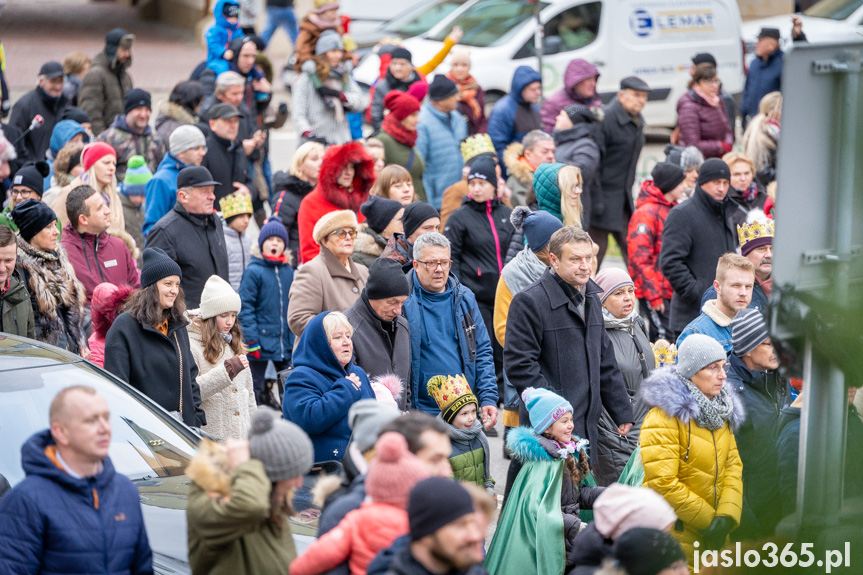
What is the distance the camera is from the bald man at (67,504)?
3.57 meters

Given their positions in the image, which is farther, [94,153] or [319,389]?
[94,153]

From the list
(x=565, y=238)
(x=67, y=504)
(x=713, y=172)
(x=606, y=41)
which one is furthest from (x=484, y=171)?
(x=606, y=41)

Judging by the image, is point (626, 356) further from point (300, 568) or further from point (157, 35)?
point (157, 35)

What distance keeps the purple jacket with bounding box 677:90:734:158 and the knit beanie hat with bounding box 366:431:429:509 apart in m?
9.13

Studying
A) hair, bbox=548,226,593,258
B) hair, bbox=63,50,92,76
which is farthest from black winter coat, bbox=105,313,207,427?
hair, bbox=63,50,92,76

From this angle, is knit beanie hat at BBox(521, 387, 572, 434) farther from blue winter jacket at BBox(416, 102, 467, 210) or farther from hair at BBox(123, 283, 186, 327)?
blue winter jacket at BBox(416, 102, 467, 210)

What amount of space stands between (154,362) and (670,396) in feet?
9.05

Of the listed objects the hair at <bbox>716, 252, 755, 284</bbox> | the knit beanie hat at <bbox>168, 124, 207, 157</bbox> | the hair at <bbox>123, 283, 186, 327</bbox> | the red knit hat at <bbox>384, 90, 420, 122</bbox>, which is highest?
the red knit hat at <bbox>384, 90, 420, 122</bbox>

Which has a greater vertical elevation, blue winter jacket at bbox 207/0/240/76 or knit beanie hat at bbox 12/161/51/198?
blue winter jacket at bbox 207/0/240/76

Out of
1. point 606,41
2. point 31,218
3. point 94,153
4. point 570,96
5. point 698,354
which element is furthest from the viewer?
point 606,41

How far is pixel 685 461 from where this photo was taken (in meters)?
5.09

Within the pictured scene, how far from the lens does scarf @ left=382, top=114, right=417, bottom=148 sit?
9.78m

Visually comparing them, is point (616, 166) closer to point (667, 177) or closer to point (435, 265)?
point (667, 177)

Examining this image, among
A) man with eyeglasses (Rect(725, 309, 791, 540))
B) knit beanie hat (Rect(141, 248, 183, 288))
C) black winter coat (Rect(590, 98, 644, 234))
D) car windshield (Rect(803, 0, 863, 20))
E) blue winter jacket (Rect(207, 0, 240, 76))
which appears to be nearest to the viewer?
man with eyeglasses (Rect(725, 309, 791, 540))
